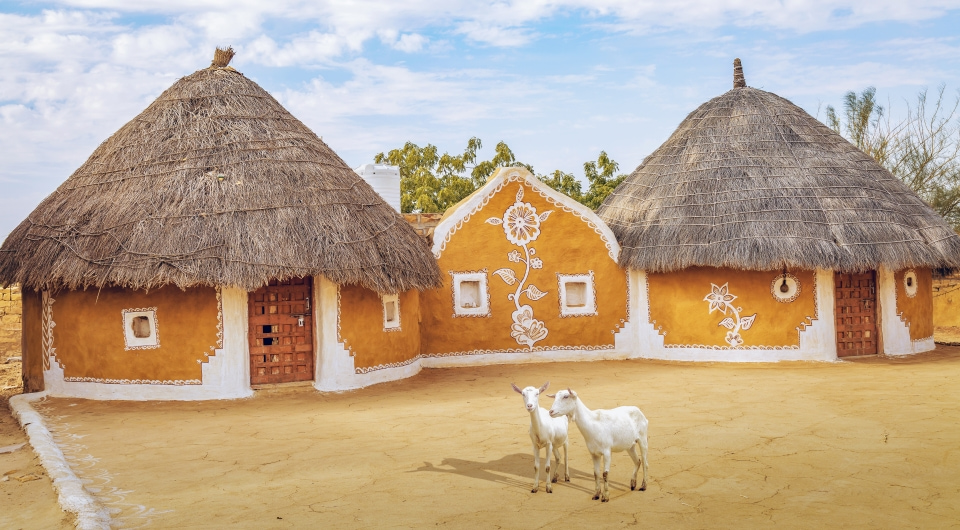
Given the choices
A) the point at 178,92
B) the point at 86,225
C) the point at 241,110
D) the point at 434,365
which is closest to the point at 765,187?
the point at 434,365

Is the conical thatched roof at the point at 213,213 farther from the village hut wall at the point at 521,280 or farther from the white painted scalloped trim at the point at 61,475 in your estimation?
the white painted scalloped trim at the point at 61,475

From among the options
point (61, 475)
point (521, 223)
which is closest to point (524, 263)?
point (521, 223)

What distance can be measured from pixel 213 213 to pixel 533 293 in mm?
5267

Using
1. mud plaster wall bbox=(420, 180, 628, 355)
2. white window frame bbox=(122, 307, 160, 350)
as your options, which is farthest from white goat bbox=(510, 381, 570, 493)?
mud plaster wall bbox=(420, 180, 628, 355)

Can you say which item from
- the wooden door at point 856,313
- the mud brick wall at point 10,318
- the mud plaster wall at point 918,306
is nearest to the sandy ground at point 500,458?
the wooden door at point 856,313

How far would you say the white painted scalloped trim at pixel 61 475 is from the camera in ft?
17.2

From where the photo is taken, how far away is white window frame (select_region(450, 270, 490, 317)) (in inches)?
517

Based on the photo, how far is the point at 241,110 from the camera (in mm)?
11641

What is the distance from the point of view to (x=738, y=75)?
15508 mm

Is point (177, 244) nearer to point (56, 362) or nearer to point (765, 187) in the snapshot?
point (56, 362)

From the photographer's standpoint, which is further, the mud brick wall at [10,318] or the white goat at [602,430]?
the mud brick wall at [10,318]

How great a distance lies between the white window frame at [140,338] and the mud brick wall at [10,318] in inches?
360

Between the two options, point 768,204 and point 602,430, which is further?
point 768,204

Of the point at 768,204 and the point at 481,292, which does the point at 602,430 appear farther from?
the point at 768,204
